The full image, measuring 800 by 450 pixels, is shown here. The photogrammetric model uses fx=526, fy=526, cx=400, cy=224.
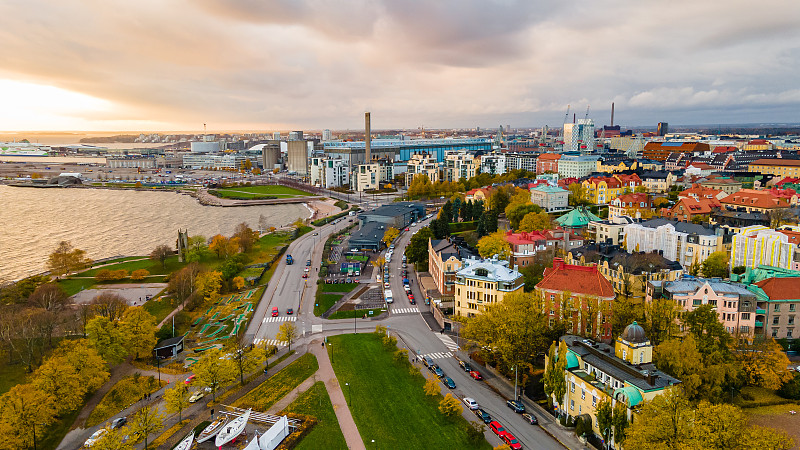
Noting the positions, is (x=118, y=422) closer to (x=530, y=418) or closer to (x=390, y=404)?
(x=390, y=404)

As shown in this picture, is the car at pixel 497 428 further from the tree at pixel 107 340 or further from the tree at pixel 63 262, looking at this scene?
the tree at pixel 63 262

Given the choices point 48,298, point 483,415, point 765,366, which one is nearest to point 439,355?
point 483,415

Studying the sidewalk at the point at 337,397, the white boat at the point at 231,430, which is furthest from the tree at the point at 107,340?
the sidewalk at the point at 337,397

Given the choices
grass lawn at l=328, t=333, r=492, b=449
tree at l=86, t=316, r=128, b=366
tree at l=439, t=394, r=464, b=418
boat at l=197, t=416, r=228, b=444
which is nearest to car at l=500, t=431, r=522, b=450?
grass lawn at l=328, t=333, r=492, b=449

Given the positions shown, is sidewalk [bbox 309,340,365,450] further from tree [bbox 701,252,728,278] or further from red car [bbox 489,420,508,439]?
tree [bbox 701,252,728,278]

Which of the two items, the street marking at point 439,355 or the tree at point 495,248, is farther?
the tree at point 495,248

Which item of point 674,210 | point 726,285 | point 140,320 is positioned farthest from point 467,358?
point 674,210
